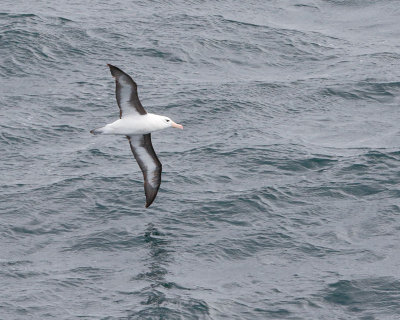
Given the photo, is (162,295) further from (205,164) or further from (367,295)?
(205,164)

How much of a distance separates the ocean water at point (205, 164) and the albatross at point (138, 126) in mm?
1410

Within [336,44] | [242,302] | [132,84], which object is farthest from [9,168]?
[336,44]

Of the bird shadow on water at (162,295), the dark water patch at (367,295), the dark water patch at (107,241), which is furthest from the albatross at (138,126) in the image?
the dark water patch at (367,295)

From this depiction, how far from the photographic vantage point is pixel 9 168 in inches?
1485

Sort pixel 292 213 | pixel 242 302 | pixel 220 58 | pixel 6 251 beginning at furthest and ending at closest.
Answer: pixel 220 58, pixel 292 213, pixel 6 251, pixel 242 302

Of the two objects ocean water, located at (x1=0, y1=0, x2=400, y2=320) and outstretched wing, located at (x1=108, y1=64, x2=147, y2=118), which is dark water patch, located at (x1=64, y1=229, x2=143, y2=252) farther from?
outstretched wing, located at (x1=108, y1=64, x2=147, y2=118)

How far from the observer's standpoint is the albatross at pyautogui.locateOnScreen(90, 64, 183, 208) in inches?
1200

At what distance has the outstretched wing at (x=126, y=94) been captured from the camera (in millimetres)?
29781

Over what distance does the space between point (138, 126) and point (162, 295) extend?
583 centimetres

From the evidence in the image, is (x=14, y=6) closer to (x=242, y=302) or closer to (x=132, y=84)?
(x=132, y=84)

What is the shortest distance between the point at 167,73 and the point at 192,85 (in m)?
2.04

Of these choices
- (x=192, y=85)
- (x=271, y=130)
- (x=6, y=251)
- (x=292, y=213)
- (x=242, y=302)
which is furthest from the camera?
(x=192, y=85)

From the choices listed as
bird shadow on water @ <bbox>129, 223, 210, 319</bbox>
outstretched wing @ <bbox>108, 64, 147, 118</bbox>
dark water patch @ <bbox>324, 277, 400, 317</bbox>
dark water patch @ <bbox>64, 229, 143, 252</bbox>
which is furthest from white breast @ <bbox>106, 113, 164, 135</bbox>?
dark water patch @ <bbox>324, 277, 400, 317</bbox>

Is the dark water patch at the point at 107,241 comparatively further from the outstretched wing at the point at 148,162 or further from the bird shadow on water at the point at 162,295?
the outstretched wing at the point at 148,162
